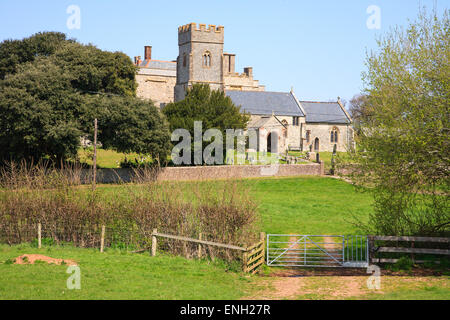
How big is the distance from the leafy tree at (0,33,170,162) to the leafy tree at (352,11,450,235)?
26.1m

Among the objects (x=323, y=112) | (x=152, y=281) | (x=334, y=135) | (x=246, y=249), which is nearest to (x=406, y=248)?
(x=246, y=249)

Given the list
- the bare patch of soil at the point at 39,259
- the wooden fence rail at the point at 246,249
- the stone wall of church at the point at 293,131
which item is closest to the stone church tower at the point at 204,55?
the stone wall of church at the point at 293,131

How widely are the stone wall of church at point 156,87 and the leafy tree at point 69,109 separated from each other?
151 ft

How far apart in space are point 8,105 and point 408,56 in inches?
1213

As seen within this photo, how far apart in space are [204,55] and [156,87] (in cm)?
2281

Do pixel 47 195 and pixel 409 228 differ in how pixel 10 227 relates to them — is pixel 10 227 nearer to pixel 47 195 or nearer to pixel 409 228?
pixel 47 195

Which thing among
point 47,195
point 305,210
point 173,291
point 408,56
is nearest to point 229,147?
point 305,210

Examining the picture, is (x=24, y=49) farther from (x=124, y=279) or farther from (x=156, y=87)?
(x=156, y=87)

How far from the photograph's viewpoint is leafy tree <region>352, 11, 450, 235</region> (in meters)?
17.9

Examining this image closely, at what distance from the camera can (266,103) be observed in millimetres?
78625

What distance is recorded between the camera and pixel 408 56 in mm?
19750

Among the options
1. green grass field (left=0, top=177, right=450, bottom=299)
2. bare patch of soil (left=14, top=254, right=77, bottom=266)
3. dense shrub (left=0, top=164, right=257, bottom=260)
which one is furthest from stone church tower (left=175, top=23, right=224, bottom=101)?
bare patch of soil (left=14, top=254, right=77, bottom=266)

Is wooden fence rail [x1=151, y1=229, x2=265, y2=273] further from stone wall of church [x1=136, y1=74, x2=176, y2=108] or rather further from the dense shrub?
stone wall of church [x1=136, y1=74, x2=176, y2=108]

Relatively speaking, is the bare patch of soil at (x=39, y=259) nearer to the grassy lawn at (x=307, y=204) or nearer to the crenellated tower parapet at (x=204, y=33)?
the grassy lawn at (x=307, y=204)
